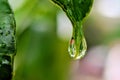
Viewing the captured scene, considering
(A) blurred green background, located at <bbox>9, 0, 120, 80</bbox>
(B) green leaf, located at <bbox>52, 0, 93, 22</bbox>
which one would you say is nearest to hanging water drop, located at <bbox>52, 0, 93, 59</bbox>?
(B) green leaf, located at <bbox>52, 0, 93, 22</bbox>

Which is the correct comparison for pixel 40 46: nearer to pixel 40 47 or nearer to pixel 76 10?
pixel 40 47

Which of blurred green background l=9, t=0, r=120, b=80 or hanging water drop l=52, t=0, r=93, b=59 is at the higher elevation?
hanging water drop l=52, t=0, r=93, b=59

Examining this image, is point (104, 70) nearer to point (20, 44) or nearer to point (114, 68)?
point (114, 68)

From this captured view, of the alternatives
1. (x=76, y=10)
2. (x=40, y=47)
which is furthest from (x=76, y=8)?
(x=40, y=47)

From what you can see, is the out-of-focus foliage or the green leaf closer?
the green leaf

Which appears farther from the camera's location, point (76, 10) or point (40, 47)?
point (40, 47)

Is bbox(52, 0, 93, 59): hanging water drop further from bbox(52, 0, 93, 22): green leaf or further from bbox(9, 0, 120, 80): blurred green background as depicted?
bbox(9, 0, 120, 80): blurred green background

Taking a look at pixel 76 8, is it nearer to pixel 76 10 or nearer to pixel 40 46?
pixel 76 10

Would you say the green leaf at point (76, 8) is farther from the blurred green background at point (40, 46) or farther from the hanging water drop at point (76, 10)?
the blurred green background at point (40, 46)

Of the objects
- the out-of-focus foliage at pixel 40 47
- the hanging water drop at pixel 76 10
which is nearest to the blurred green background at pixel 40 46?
the out-of-focus foliage at pixel 40 47

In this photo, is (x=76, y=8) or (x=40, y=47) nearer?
(x=76, y=8)
